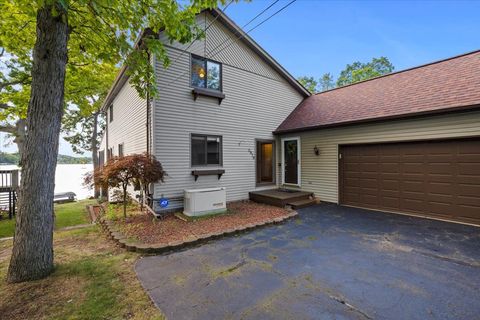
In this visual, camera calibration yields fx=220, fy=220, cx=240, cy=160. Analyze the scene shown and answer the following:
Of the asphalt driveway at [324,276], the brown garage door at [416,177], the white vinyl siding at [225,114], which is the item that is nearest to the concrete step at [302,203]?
the brown garage door at [416,177]

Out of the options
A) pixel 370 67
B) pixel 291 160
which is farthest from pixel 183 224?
pixel 370 67

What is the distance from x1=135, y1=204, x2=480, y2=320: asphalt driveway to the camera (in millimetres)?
2455

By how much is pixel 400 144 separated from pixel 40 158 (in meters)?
8.33

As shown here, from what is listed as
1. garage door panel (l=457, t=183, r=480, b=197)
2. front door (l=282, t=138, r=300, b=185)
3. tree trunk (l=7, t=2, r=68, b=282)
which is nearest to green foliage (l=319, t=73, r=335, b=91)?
front door (l=282, t=138, r=300, b=185)

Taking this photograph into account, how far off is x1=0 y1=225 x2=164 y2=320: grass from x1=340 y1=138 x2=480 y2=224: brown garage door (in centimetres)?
689

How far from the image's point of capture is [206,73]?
7.46m

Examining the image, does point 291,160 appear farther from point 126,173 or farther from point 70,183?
point 70,183

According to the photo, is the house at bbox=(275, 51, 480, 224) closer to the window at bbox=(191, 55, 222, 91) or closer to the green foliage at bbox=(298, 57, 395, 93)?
the window at bbox=(191, 55, 222, 91)

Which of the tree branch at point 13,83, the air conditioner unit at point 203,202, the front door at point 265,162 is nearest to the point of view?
the air conditioner unit at point 203,202

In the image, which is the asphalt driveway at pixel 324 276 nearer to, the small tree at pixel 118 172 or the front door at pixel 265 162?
the small tree at pixel 118 172

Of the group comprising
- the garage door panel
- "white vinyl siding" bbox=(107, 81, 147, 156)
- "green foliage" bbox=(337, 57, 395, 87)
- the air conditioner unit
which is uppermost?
"green foliage" bbox=(337, 57, 395, 87)

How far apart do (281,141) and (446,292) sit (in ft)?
23.9

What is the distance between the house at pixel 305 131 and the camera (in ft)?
18.8

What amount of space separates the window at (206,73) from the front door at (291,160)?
3.67m
